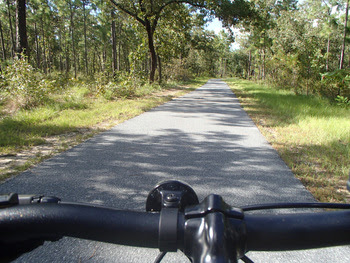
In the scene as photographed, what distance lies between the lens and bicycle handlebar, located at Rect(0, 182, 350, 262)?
2.02ft

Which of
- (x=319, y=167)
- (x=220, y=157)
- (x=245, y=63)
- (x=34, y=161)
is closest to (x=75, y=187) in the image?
(x=34, y=161)

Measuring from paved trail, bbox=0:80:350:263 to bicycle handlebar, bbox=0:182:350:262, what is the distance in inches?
63.0

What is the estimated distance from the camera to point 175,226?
61 centimetres

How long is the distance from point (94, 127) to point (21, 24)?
20.3 ft

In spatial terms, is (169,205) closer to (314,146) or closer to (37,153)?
(37,153)

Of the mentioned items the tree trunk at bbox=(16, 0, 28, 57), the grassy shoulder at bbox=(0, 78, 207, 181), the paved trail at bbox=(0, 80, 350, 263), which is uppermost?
the tree trunk at bbox=(16, 0, 28, 57)

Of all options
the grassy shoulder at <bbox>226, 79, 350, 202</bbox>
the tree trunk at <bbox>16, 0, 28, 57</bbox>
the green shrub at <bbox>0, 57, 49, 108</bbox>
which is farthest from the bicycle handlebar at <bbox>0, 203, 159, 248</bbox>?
the tree trunk at <bbox>16, 0, 28, 57</bbox>

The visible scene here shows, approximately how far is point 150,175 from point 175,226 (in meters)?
3.14

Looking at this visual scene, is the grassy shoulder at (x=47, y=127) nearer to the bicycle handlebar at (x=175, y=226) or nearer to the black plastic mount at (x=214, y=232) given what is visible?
the bicycle handlebar at (x=175, y=226)

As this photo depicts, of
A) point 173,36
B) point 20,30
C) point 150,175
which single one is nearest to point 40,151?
point 150,175

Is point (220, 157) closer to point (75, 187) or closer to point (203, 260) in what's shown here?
point (75, 187)

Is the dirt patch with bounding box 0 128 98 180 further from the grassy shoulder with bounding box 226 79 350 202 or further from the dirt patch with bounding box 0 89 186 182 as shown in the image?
the grassy shoulder with bounding box 226 79 350 202

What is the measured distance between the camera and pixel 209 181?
3.55 metres

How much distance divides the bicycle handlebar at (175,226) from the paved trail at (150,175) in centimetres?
160
